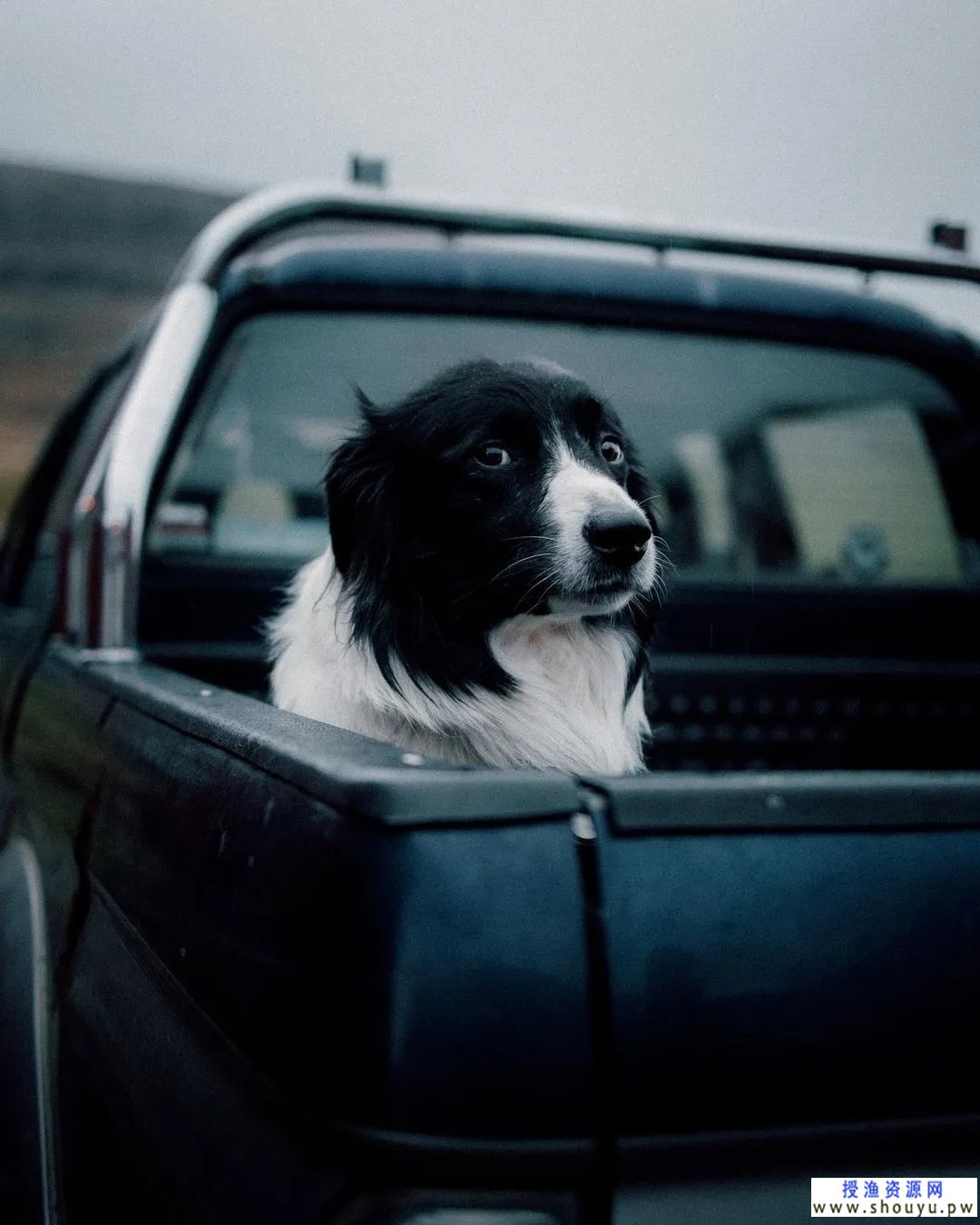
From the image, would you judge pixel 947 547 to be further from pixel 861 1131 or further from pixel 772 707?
pixel 861 1131

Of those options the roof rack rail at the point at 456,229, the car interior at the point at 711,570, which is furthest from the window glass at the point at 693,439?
the roof rack rail at the point at 456,229


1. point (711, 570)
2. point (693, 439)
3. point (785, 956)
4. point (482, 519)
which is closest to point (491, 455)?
point (482, 519)

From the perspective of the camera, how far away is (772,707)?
134 inches

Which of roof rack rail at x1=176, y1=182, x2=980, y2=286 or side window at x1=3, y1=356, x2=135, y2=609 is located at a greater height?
roof rack rail at x1=176, y1=182, x2=980, y2=286

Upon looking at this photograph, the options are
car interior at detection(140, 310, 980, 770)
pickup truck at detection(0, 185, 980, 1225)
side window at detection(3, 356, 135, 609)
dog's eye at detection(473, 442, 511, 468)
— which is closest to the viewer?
pickup truck at detection(0, 185, 980, 1225)

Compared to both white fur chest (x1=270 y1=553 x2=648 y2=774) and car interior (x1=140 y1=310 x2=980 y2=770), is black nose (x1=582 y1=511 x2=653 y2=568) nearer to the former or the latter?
white fur chest (x1=270 y1=553 x2=648 y2=774)

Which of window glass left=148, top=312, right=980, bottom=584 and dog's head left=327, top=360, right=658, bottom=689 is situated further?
window glass left=148, top=312, right=980, bottom=584

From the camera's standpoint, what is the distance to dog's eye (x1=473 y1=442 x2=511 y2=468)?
232 cm

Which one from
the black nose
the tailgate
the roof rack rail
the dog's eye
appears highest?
the roof rack rail

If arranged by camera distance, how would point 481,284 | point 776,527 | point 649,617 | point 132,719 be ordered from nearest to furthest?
point 132,719
point 649,617
point 481,284
point 776,527

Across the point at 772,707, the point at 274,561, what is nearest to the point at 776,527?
the point at 772,707

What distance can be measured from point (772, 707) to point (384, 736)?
4.96 ft

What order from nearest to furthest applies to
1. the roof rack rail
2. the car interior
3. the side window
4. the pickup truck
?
the pickup truck < the roof rack rail < the car interior < the side window

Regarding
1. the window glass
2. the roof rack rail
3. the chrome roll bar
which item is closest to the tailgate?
the chrome roll bar
